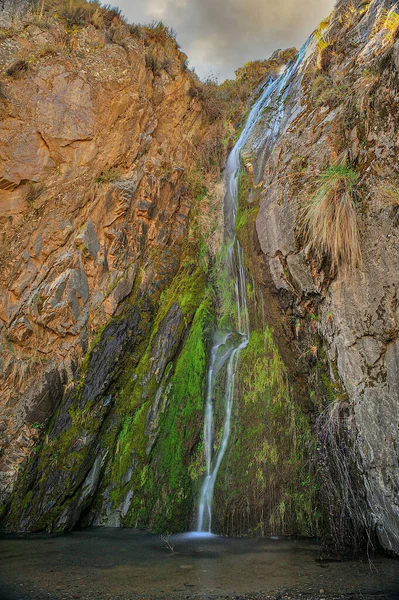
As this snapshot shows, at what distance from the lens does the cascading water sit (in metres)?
6.49

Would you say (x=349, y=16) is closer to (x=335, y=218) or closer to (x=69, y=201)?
(x=335, y=218)

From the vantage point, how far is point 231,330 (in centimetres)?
842

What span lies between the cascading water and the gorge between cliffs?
5 cm

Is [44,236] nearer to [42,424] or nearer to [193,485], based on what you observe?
[42,424]

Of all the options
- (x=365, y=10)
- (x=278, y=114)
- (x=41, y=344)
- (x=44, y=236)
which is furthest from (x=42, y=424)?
(x=365, y=10)

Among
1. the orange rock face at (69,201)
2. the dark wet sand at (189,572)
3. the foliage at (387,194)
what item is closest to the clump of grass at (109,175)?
the orange rock face at (69,201)

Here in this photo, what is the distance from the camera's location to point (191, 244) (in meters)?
10.6

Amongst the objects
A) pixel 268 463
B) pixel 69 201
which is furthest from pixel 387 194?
pixel 69 201

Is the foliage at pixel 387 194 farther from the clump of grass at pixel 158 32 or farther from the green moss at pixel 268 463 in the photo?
the clump of grass at pixel 158 32

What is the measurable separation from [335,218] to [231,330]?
12.0 feet

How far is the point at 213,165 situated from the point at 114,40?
13.9 feet

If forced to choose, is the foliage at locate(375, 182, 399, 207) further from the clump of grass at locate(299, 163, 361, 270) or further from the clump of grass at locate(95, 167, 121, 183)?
the clump of grass at locate(95, 167, 121, 183)

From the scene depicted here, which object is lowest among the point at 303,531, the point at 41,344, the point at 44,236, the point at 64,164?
the point at 303,531

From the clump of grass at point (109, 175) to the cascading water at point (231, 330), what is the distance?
2890 millimetres
